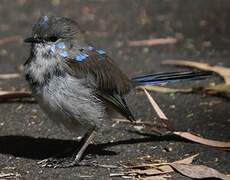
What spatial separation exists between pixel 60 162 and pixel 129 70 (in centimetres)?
290

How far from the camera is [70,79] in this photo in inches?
216

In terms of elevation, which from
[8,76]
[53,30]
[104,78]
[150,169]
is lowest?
[8,76]

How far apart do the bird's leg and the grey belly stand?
0.53ft

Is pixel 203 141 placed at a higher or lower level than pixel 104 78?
lower

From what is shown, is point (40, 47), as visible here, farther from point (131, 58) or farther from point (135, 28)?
point (135, 28)

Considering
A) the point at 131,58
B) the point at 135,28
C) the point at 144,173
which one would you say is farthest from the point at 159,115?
the point at 135,28

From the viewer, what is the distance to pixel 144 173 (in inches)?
207

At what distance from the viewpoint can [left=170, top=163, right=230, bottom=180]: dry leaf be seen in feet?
16.8

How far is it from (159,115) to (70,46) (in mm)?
1157

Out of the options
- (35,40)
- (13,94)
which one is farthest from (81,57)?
(13,94)

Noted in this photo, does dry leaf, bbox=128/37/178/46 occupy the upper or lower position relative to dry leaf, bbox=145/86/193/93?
lower

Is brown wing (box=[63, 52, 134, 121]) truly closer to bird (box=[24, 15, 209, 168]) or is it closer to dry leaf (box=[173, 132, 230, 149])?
bird (box=[24, 15, 209, 168])

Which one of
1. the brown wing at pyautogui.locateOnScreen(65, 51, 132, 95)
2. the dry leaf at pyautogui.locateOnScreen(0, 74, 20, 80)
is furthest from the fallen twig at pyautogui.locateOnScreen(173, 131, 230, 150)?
the dry leaf at pyautogui.locateOnScreen(0, 74, 20, 80)

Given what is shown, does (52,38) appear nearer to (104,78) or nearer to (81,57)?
(81,57)
